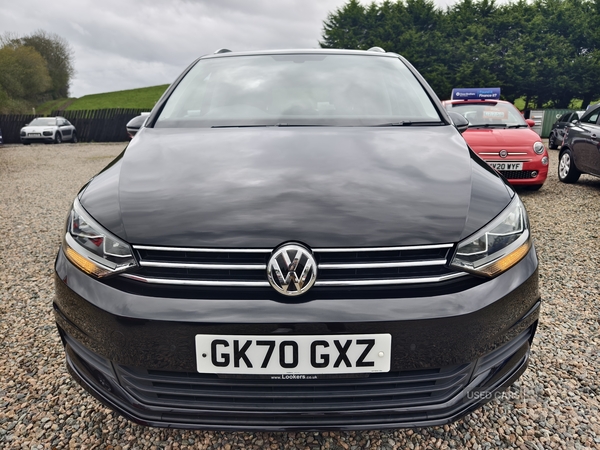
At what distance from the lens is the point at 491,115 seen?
7.72 metres

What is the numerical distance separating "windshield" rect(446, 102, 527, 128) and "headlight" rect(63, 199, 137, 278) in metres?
7.07

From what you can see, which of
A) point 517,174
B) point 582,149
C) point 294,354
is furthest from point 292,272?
point 582,149

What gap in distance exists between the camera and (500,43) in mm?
38156

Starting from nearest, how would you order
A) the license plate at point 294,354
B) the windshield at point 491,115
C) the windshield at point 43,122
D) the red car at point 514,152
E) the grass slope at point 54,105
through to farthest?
the license plate at point 294,354, the red car at point 514,152, the windshield at point 491,115, the windshield at point 43,122, the grass slope at point 54,105

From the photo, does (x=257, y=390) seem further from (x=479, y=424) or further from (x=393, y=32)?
(x=393, y=32)

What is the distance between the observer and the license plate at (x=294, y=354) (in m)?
1.36

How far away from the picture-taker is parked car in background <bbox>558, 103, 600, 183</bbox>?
7104 millimetres

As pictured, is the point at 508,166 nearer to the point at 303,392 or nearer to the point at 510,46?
the point at 303,392

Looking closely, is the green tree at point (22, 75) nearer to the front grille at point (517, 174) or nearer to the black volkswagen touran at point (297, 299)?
the front grille at point (517, 174)

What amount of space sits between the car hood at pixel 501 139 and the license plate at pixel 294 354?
5984 mm

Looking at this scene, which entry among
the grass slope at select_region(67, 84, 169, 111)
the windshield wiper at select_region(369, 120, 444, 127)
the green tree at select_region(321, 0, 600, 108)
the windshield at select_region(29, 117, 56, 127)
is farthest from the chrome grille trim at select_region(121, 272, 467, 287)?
the grass slope at select_region(67, 84, 169, 111)

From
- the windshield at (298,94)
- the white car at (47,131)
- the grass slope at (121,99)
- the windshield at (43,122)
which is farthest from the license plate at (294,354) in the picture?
the grass slope at (121,99)

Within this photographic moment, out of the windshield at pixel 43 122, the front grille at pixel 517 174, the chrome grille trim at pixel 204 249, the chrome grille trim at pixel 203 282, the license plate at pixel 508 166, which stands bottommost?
the windshield at pixel 43 122

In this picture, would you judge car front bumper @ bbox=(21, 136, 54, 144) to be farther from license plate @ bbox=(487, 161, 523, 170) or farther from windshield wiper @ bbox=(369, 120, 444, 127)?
windshield wiper @ bbox=(369, 120, 444, 127)
